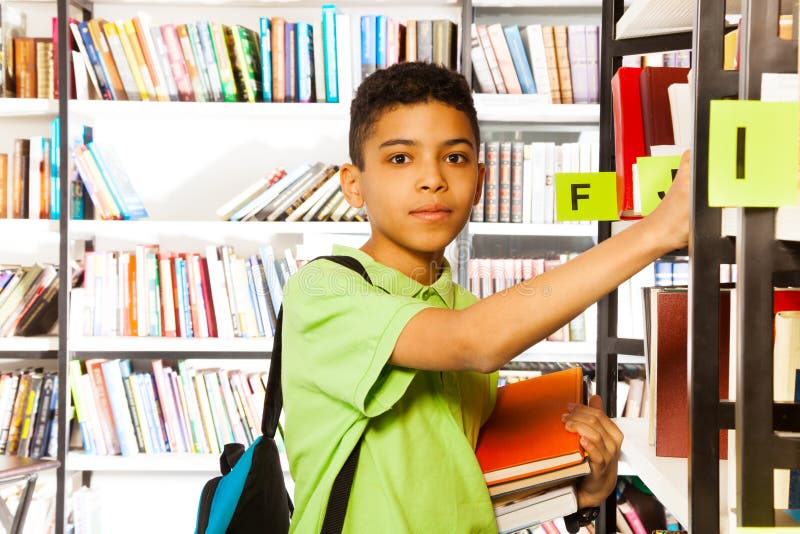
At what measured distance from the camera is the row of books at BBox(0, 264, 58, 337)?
2.34 metres

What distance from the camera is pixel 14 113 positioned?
2361 millimetres

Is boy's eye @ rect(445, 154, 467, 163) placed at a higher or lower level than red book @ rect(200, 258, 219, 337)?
higher

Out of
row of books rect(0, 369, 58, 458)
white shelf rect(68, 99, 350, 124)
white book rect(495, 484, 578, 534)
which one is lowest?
row of books rect(0, 369, 58, 458)

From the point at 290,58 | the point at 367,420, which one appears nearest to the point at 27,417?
the point at 290,58

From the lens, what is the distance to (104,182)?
2.32 m

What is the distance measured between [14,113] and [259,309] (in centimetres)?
106

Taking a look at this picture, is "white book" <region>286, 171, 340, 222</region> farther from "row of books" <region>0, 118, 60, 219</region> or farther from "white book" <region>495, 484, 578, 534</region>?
"white book" <region>495, 484, 578, 534</region>

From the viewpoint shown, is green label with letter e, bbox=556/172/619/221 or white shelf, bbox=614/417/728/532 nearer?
white shelf, bbox=614/417/728/532

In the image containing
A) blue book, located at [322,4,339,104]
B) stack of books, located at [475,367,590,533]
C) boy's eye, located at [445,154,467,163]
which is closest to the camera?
stack of books, located at [475,367,590,533]

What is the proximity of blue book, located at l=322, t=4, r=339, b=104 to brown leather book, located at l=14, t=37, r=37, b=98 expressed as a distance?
1004mm

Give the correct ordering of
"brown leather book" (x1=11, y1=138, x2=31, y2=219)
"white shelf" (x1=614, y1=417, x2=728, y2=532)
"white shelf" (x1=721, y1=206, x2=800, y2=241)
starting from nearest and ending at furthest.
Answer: "white shelf" (x1=721, y1=206, x2=800, y2=241)
"white shelf" (x1=614, y1=417, x2=728, y2=532)
"brown leather book" (x1=11, y1=138, x2=31, y2=219)

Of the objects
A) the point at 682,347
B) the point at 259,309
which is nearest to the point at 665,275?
the point at 259,309

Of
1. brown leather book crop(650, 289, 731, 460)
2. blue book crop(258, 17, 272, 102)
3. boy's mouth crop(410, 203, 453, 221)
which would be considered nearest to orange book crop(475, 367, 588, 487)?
brown leather book crop(650, 289, 731, 460)

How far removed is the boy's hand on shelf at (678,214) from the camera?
1.84 ft
